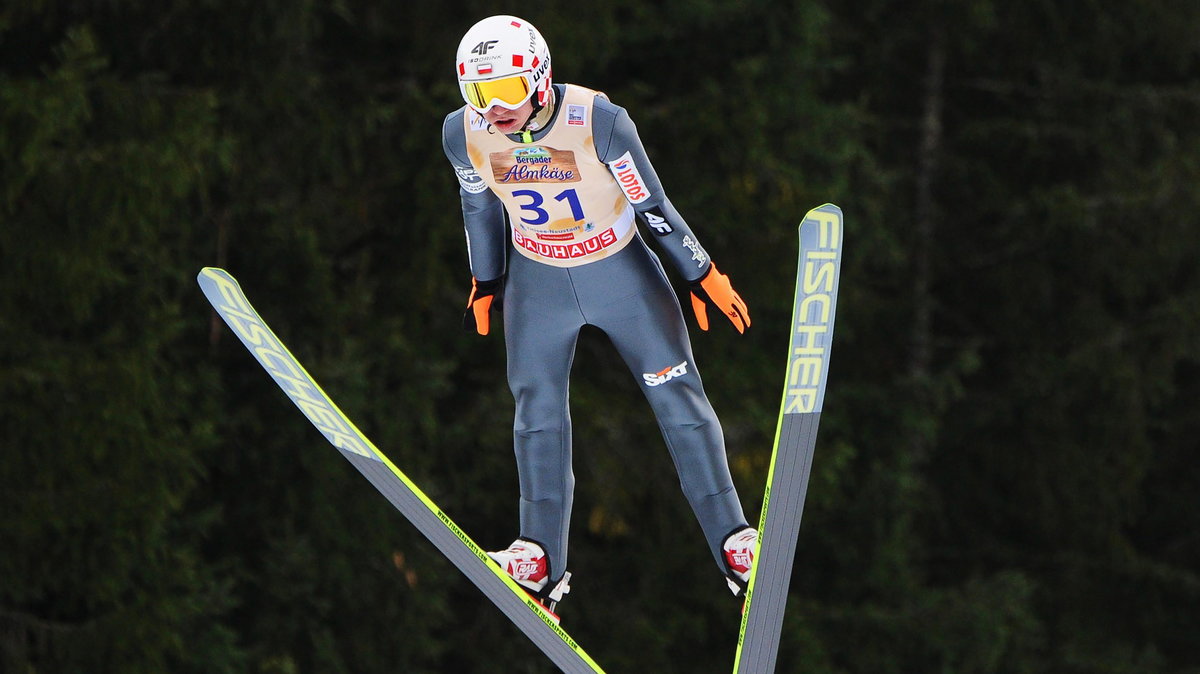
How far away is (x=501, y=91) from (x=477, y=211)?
44cm

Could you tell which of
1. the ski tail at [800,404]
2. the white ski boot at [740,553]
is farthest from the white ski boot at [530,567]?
the ski tail at [800,404]

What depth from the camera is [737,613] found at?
12922mm

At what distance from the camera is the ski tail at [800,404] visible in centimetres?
491

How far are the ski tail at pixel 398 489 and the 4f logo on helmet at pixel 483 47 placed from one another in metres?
1.01

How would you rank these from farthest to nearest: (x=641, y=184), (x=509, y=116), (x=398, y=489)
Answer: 1. (x=398, y=489)
2. (x=641, y=184)
3. (x=509, y=116)

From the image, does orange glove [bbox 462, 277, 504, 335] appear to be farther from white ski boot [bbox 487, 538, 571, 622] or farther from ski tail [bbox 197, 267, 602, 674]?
white ski boot [bbox 487, 538, 571, 622]

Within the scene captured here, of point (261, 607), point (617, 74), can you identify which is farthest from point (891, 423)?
point (261, 607)

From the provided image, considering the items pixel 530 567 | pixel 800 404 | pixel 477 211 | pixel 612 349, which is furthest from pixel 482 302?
pixel 612 349

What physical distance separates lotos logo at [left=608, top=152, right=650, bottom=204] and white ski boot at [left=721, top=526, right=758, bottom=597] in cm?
94

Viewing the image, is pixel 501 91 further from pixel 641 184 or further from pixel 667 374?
pixel 667 374

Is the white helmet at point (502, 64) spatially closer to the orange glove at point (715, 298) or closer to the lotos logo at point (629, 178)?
the lotos logo at point (629, 178)

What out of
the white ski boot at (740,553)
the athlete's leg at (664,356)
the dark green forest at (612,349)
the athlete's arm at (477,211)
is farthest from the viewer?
the dark green forest at (612,349)

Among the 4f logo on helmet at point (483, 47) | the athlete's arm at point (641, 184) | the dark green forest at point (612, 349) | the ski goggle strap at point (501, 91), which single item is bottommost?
the dark green forest at point (612, 349)

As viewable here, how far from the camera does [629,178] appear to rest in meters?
4.66
